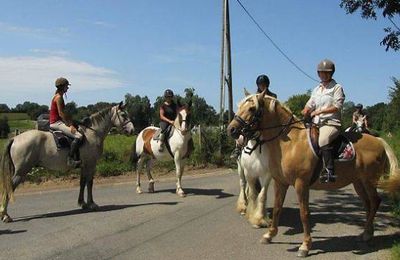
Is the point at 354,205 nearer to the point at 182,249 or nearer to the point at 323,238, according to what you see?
the point at 323,238

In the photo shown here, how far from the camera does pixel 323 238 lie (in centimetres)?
748

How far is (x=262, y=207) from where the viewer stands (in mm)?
8203

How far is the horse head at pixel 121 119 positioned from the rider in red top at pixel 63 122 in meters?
1.13

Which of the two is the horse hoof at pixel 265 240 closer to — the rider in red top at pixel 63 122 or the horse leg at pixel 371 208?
the horse leg at pixel 371 208

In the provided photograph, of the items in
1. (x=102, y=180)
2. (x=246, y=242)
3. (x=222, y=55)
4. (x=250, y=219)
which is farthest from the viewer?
(x=222, y=55)

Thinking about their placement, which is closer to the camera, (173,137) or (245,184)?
(245,184)

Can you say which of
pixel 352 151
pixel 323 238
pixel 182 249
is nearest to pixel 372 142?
pixel 352 151

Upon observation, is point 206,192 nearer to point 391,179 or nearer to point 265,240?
point 265,240

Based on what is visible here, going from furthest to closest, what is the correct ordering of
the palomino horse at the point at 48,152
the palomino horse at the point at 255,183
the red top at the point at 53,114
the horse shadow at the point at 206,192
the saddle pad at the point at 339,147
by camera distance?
the horse shadow at the point at 206,192
the red top at the point at 53,114
the palomino horse at the point at 48,152
the palomino horse at the point at 255,183
the saddle pad at the point at 339,147

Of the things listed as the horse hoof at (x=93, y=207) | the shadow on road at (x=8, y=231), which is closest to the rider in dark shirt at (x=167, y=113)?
the horse hoof at (x=93, y=207)

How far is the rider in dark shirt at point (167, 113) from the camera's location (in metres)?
12.1

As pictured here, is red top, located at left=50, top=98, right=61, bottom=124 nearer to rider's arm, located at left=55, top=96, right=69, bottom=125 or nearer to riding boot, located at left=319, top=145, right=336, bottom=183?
rider's arm, located at left=55, top=96, right=69, bottom=125

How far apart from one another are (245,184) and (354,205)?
293 cm

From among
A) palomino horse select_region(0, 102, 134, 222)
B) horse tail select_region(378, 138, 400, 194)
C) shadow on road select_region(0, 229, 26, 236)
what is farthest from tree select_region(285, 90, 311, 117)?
shadow on road select_region(0, 229, 26, 236)
